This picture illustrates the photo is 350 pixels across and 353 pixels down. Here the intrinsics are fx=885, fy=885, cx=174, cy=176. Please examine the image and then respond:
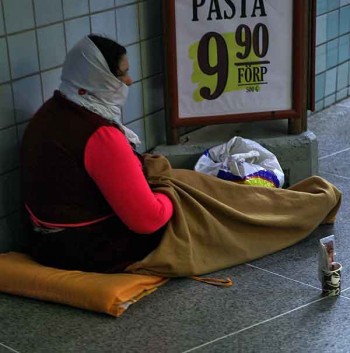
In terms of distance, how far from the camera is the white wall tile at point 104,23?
3.94 meters

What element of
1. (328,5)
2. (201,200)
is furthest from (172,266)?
(328,5)

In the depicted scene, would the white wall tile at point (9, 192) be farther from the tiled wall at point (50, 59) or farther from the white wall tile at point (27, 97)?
the white wall tile at point (27, 97)

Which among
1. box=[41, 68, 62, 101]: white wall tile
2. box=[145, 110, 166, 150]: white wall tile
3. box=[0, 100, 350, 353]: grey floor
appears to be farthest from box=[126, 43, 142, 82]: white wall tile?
box=[0, 100, 350, 353]: grey floor

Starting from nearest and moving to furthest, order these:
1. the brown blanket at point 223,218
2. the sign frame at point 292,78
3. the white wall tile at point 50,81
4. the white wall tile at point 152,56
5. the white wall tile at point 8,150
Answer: the brown blanket at point 223,218, the white wall tile at point 8,150, the white wall tile at point 50,81, the sign frame at point 292,78, the white wall tile at point 152,56

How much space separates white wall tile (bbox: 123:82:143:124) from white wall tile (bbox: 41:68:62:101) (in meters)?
0.48

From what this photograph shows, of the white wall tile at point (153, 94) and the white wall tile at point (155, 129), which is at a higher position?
the white wall tile at point (153, 94)

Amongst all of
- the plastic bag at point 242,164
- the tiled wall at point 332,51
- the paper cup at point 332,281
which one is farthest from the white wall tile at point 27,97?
the tiled wall at point 332,51

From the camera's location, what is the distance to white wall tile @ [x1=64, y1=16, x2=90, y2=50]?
12.5 ft

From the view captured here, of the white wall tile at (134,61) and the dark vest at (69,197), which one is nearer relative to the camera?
the dark vest at (69,197)

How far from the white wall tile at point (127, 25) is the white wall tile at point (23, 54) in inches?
21.7

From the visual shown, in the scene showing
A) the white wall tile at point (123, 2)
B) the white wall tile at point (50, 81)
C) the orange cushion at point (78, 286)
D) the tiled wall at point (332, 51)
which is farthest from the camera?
the tiled wall at point (332, 51)

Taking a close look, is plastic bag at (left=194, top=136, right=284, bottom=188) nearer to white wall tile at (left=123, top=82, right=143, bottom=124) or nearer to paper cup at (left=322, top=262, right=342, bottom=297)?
white wall tile at (left=123, top=82, right=143, bottom=124)

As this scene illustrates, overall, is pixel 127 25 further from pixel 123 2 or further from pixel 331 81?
pixel 331 81

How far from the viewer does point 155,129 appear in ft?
14.5
